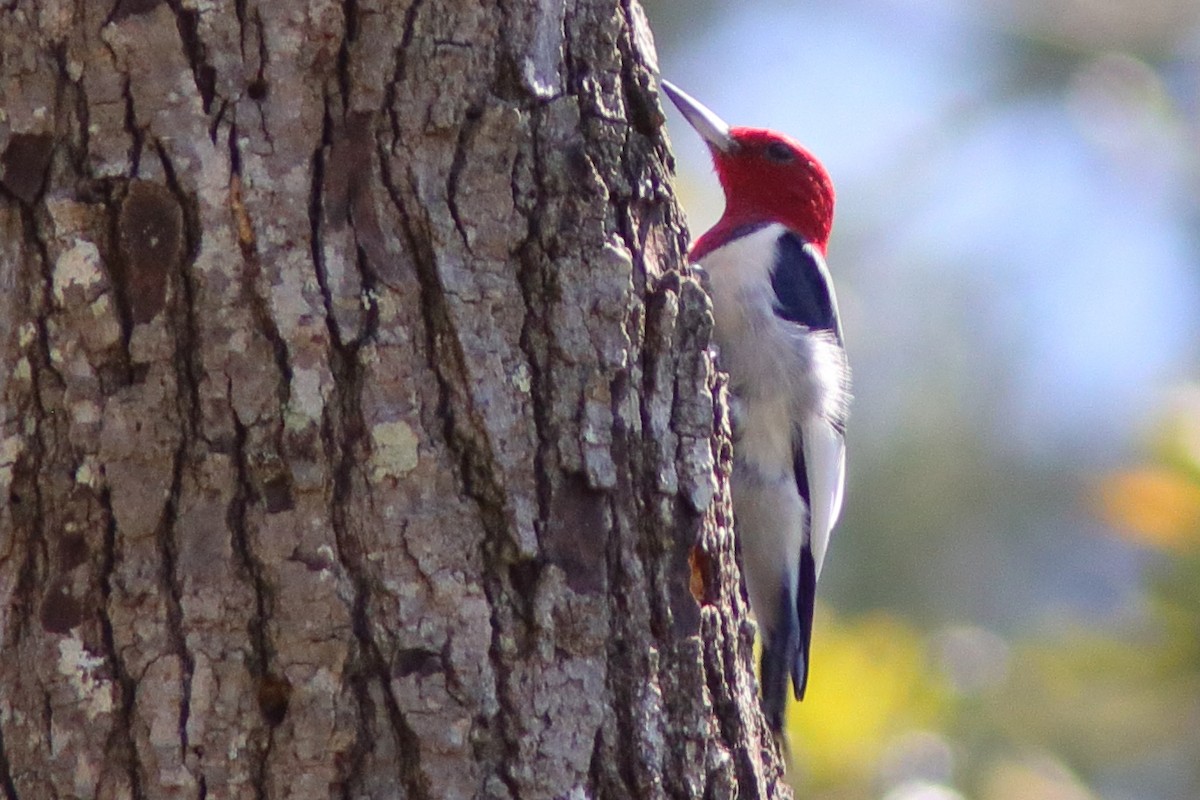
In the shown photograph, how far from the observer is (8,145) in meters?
2.11

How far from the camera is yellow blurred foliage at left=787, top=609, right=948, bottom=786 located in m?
4.29

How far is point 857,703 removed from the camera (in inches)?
173

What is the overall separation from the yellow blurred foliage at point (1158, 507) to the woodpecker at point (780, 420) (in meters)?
0.93

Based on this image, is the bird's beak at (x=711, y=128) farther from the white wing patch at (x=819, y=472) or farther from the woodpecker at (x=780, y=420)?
the white wing patch at (x=819, y=472)

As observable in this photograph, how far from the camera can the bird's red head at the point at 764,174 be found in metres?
4.50

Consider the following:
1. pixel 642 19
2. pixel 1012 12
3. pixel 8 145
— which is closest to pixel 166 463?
pixel 8 145

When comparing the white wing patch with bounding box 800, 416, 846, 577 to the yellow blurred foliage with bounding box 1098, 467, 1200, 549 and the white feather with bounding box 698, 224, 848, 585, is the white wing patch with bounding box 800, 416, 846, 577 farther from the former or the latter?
the yellow blurred foliage with bounding box 1098, 467, 1200, 549

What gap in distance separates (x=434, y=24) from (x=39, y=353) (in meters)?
0.71

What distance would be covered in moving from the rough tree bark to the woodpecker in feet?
3.86

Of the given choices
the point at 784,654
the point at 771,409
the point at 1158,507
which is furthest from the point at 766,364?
the point at 1158,507

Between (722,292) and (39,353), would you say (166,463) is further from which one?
(722,292)

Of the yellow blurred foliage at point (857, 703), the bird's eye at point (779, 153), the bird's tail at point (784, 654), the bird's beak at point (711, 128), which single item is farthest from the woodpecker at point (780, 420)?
the yellow blurred foliage at point (857, 703)

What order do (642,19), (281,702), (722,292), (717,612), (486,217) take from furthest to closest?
1. (722,292)
2. (642,19)
3. (717,612)
4. (486,217)
5. (281,702)

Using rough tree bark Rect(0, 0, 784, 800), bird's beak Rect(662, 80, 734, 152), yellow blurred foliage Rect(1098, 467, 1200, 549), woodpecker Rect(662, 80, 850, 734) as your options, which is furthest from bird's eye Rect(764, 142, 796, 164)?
rough tree bark Rect(0, 0, 784, 800)
